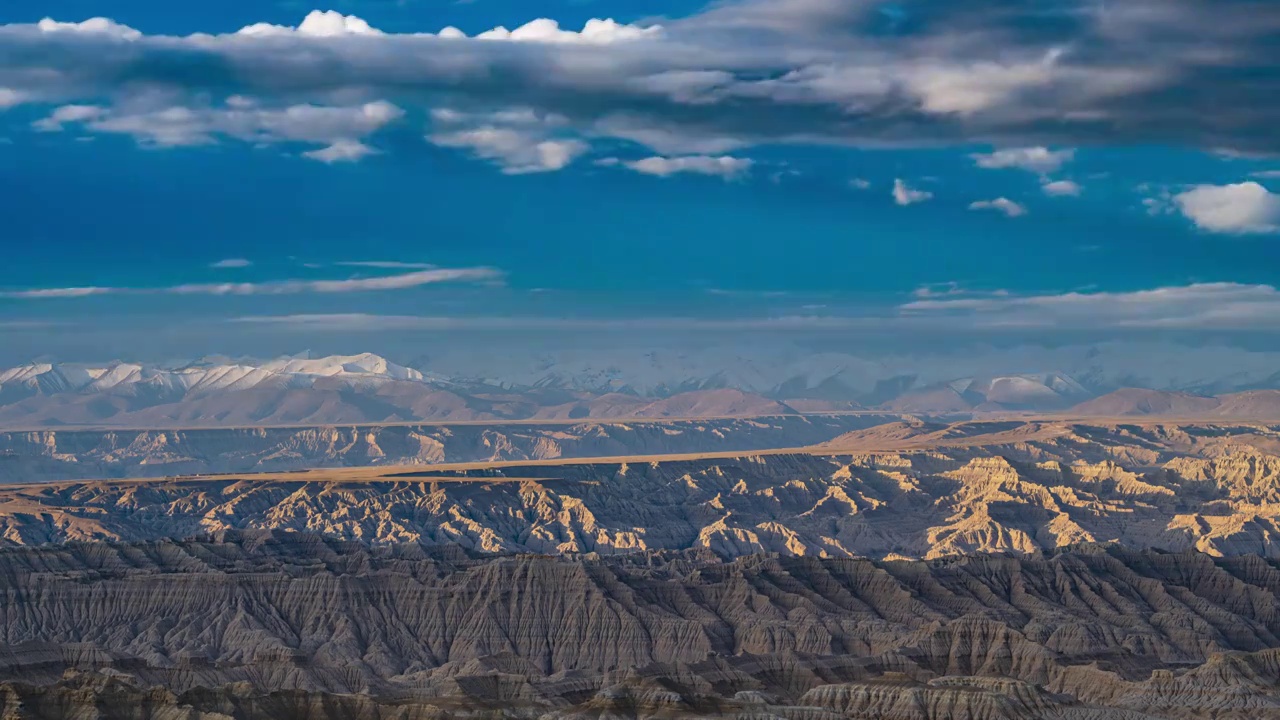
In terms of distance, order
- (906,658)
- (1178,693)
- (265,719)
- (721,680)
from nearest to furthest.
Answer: (265,719), (1178,693), (721,680), (906,658)

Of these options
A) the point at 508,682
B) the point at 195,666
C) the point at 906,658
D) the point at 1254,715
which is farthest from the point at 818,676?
the point at 195,666

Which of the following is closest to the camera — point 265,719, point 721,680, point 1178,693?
point 265,719

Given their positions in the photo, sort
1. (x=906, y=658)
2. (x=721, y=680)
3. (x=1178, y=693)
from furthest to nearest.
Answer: (x=906, y=658), (x=721, y=680), (x=1178, y=693)

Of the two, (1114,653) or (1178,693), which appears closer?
(1178,693)

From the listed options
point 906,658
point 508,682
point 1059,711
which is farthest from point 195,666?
point 1059,711

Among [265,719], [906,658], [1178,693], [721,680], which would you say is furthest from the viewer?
[906,658]

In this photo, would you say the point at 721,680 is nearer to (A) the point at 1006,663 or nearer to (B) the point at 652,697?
(B) the point at 652,697

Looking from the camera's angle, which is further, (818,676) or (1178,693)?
(818,676)

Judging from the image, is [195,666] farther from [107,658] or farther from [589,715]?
[589,715]
